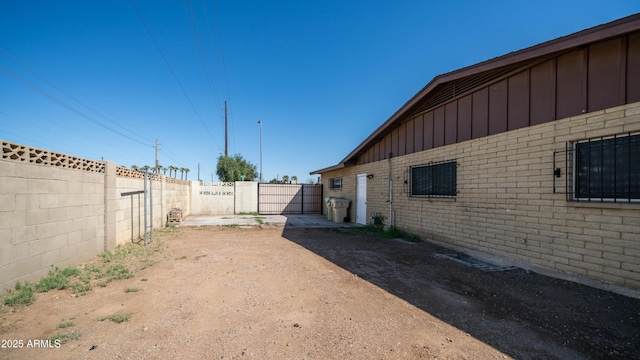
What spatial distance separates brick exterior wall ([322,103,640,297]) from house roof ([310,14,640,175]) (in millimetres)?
1231

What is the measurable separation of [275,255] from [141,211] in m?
5.07

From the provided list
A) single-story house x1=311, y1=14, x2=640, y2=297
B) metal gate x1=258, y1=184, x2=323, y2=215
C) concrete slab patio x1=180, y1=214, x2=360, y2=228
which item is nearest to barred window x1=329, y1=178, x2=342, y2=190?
metal gate x1=258, y1=184, x2=323, y2=215

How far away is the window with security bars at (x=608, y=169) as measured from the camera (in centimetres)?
414

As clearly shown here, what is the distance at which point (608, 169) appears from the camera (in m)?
4.42

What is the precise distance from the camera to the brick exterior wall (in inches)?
164

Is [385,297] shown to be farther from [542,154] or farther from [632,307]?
[542,154]

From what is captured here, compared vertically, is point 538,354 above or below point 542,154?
below

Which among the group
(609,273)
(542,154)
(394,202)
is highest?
(542,154)

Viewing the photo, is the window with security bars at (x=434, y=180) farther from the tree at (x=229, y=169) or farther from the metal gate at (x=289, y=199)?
the tree at (x=229, y=169)


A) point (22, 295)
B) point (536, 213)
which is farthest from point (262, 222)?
point (536, 213)

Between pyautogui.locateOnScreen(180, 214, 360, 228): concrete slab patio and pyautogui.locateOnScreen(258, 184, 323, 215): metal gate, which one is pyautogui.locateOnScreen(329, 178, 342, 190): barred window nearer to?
pyautogui.locateOnScreen(258, 184, 323, 215): metal gate

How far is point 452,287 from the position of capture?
178 inches

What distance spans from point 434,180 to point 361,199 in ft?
16.6

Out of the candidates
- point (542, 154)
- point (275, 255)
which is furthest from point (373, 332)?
point (542, 154)
